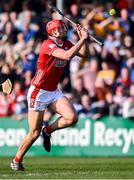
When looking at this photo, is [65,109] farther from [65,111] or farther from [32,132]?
[32,132]

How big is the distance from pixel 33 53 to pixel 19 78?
2.75ft

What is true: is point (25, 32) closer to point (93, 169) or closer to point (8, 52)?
point (8, 52)

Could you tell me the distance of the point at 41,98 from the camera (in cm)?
1401

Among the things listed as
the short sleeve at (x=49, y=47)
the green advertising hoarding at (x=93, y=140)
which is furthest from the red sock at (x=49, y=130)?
the green advertising hoarding at (x=93, y=140)

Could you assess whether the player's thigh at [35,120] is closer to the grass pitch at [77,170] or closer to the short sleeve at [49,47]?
the grass pitch at [77,170]

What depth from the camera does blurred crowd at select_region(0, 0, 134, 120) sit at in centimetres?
2034

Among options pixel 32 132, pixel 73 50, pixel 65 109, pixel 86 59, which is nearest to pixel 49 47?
pixel 73 50

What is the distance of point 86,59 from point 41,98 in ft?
26.2

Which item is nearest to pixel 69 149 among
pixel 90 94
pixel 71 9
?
pixel 90 94

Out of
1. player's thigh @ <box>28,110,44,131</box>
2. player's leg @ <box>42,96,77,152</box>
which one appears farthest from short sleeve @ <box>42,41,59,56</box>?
player's thigh @ <box>28,110,44,131</box>

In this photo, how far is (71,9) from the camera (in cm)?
2319

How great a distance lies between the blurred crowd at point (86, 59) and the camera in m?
20.3

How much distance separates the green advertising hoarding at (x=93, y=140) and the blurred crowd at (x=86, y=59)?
283 mm

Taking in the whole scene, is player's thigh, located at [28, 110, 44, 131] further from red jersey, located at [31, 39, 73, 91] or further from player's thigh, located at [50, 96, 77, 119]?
red jersey, located at [31, 39, 73, 91]
